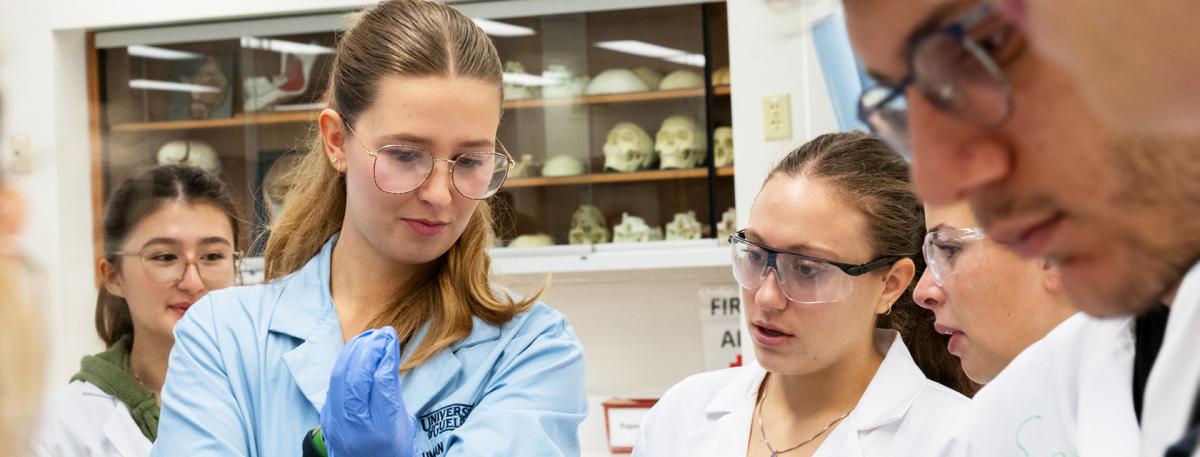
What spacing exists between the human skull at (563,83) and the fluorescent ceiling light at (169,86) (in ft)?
4.40

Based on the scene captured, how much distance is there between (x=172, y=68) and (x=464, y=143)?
329 centimetres

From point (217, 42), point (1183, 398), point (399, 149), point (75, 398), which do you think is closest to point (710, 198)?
point (217, 42)

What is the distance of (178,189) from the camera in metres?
2.70

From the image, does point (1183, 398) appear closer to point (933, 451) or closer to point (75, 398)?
point (933, 451)

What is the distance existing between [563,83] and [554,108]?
99 millimetres

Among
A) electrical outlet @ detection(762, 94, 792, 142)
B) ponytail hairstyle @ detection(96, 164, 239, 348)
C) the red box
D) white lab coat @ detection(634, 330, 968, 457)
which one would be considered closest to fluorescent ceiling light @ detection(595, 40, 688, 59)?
electrical outlet @ detection(762, 94, 792, 142)

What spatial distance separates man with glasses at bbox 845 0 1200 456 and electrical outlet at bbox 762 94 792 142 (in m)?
3.05

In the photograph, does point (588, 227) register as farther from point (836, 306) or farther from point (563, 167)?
point (836, 306)

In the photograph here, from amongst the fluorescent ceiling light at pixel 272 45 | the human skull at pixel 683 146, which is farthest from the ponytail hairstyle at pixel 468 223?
the fluorescent ceiling light at pixel 272 45

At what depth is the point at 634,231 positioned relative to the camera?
4.25 m

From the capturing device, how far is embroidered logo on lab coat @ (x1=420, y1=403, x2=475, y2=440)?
170 cm

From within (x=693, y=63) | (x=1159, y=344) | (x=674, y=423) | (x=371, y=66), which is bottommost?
(x=674, y=423)

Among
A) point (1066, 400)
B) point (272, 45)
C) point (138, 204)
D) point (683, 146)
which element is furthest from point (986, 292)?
point (272, 45)

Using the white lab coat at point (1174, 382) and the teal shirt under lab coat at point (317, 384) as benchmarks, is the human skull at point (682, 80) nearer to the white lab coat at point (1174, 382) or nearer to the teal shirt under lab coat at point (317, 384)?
the teal shirt under lab coat at point (317, 384)
